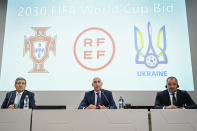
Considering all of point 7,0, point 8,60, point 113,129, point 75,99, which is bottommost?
point 113,129

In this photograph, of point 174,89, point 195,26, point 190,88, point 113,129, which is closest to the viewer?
point 113,129

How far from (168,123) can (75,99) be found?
1.62m

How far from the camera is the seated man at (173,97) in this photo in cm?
337

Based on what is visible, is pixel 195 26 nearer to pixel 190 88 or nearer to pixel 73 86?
pixel 190 88

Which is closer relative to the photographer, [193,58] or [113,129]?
[113,129]

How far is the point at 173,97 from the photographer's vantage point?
3.42 meters

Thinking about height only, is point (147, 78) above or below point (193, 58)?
below

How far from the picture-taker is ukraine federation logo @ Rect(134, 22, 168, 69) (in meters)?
3.88

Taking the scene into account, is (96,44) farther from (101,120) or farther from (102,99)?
(101,120)

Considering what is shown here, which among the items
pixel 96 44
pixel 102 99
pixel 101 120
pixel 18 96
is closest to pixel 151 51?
pixel 96 44

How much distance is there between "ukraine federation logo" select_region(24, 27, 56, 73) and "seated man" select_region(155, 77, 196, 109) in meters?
1.69

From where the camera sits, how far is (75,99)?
388cm

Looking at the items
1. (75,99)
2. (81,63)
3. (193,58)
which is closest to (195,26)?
(193,58)

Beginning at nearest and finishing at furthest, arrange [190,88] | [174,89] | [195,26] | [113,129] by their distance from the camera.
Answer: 1. [113,129]
2. [174,89]
3. [190,88]
4. [195,26]
